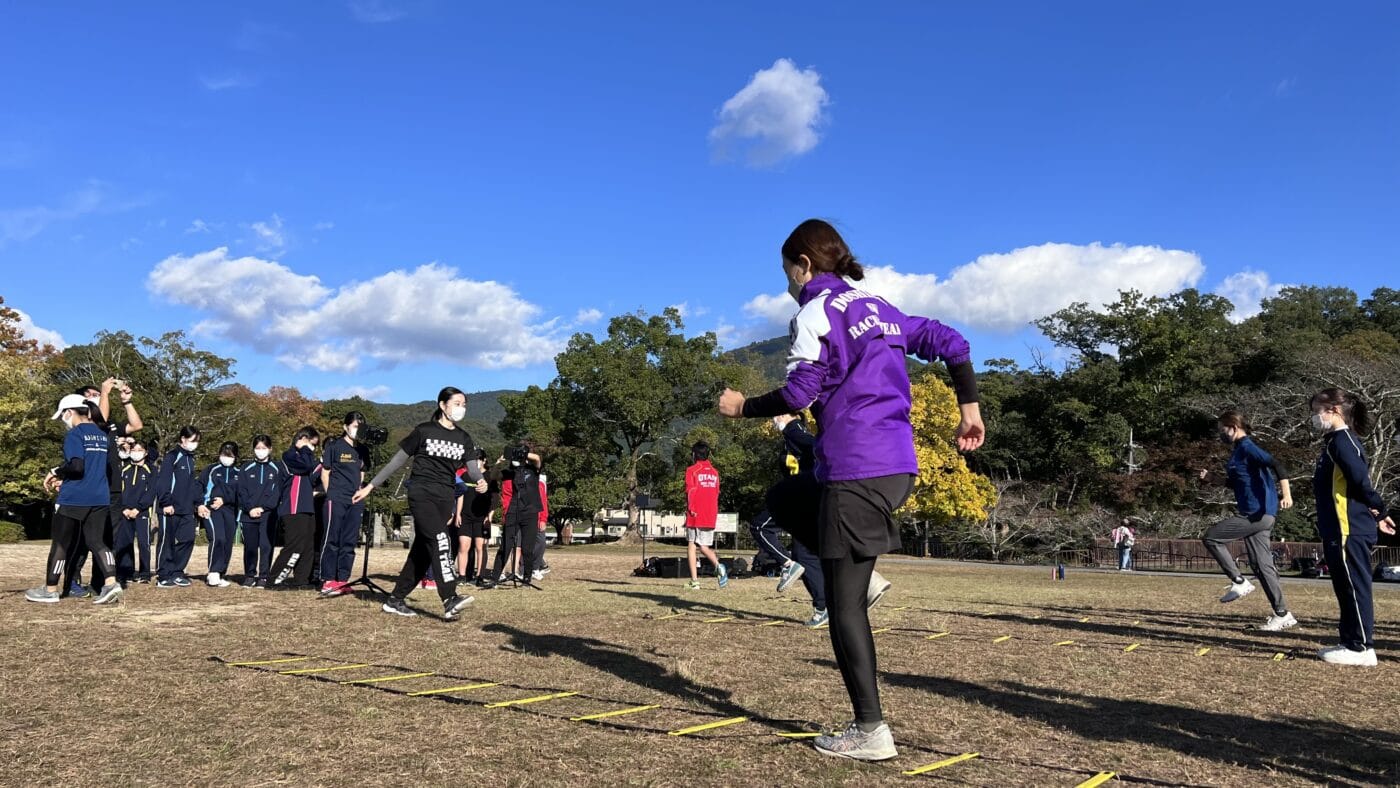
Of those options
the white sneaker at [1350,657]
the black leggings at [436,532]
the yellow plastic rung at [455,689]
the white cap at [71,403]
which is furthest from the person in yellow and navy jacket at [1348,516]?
the white cap at [71,403]

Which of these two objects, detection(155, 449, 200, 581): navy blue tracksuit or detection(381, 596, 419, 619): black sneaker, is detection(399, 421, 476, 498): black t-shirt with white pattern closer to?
detection(381, 596, 419, 619): black sneaker

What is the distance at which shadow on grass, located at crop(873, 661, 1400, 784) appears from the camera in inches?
141

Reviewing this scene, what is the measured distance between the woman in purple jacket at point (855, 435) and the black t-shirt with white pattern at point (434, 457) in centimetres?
502

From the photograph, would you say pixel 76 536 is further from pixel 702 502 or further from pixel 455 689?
pixel 702 502

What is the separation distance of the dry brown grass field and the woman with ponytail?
383 millimetres

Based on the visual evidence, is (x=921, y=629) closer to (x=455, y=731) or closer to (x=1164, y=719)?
(x=1164, y=719)

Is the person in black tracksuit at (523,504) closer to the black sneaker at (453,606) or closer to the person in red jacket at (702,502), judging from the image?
the person in red jacket at (702,502)

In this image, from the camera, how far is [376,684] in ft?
16.0

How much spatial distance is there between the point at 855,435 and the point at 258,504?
10.4 m

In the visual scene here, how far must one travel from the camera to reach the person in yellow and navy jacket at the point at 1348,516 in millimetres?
6504

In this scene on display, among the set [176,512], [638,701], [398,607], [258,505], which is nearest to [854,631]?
[638,701]

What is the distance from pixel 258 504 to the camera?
11.8 m

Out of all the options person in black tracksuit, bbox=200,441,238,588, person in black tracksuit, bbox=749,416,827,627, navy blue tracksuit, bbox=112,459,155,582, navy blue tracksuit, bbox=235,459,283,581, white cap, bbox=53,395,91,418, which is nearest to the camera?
Result: person in black tracksuit, bbox=749,416,827,627

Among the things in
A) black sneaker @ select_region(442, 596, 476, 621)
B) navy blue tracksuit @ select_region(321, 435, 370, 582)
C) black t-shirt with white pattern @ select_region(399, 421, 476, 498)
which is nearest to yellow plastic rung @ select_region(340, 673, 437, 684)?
black sneaker @ select_region(442, 596, 476, 621)
